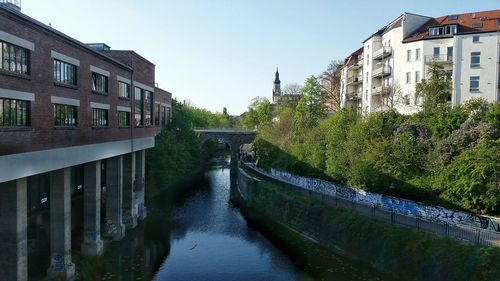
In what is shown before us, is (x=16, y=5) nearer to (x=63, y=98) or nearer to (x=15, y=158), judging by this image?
(x=63, y=98)

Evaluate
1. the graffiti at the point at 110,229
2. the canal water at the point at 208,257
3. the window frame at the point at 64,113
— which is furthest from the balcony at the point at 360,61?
the window frame at the point at 64,113

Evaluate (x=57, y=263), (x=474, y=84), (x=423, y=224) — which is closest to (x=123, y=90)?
(x=57, y=263)

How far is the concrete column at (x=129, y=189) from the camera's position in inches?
1575

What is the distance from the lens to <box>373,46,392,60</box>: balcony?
5438cm

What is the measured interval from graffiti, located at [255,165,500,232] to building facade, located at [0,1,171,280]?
763 inches

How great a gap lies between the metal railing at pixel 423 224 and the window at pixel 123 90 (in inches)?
808

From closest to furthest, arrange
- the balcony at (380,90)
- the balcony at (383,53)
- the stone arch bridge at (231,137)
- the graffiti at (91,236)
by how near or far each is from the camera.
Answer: the graffiti at (91,236) < the balcony at (380,90) < the balcony at (383,53) < the stone arch bridge at (231,137)

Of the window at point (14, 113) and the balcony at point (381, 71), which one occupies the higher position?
the balcony at point (381, 71)

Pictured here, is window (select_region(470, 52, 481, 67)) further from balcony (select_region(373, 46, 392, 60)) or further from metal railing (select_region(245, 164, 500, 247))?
metal railing (select_region(245, 164, 500, 247))

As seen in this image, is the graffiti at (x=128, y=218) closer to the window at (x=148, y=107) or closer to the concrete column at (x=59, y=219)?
the window at (x=148, y=107)

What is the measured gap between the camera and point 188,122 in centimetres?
7106

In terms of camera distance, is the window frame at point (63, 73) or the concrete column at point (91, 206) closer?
the window frame at point (63, 73)

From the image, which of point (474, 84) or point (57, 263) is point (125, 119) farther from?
point (474, 84)

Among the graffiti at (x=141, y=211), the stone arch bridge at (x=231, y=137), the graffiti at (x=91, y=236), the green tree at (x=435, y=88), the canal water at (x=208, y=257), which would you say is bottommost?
the canal water at (x=208, y=257)
